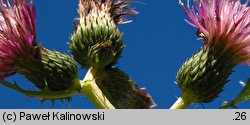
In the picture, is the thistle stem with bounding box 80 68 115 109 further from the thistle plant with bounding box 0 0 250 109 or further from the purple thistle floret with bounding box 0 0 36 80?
the purple thistle floret with bounding box 0 0 36 80

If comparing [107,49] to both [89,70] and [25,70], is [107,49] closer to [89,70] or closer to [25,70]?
[89,70]

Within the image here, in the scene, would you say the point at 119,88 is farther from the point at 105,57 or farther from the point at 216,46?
the point at 216,46

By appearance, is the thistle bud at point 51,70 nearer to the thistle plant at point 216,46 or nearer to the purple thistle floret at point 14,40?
the purple thistle floret at point 14,40

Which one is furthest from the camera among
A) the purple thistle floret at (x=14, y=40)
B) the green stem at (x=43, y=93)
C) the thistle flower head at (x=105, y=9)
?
the thistle flower head at (x=105, y=9)

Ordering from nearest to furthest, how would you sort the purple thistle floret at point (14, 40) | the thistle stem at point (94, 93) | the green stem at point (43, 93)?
the green stem at point (43, 93), the thistle stem at point (94, 93), the purple thistle floret at point (14, 40)

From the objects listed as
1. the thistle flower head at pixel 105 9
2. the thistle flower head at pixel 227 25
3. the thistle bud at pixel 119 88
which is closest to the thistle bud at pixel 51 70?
the thistle bud at pixel 119 88

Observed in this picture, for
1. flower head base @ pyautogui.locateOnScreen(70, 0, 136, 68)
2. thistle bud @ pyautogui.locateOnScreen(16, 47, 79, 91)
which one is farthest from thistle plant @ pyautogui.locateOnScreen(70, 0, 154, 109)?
thistle bud @ pyautogui.locateOnScreen(16, 47, 79, 91)

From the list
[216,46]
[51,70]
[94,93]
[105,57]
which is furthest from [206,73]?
[51,70]
